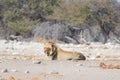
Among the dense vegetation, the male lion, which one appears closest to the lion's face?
the male lion

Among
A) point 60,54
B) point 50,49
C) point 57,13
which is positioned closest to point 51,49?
point 50,49

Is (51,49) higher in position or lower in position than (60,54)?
higher

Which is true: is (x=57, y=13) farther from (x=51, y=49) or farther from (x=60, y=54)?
(x=60, y=54)

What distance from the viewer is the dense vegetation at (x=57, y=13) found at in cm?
4431

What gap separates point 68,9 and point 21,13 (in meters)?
4.70

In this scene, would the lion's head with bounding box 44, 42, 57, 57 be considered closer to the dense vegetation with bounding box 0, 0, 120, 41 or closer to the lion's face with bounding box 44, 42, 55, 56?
the lion's face with bounding box 44, 42, 55, 56

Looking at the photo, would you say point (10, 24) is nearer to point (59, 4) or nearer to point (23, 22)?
point (23, 22)

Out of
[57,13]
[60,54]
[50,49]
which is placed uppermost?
[50,49]

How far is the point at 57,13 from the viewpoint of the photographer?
156 ft

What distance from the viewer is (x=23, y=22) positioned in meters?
47.5

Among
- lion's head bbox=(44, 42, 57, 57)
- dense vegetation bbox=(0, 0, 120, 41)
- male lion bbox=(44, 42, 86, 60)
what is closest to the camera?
male lion bbox=(44, 42, 86, 60)

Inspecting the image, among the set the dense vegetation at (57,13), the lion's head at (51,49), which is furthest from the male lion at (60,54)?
the dense vegetation at (57,13)

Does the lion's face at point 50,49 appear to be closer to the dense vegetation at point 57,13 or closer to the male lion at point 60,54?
the male lion at point 60,54

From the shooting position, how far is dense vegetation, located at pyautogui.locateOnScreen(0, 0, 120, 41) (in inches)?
1745
